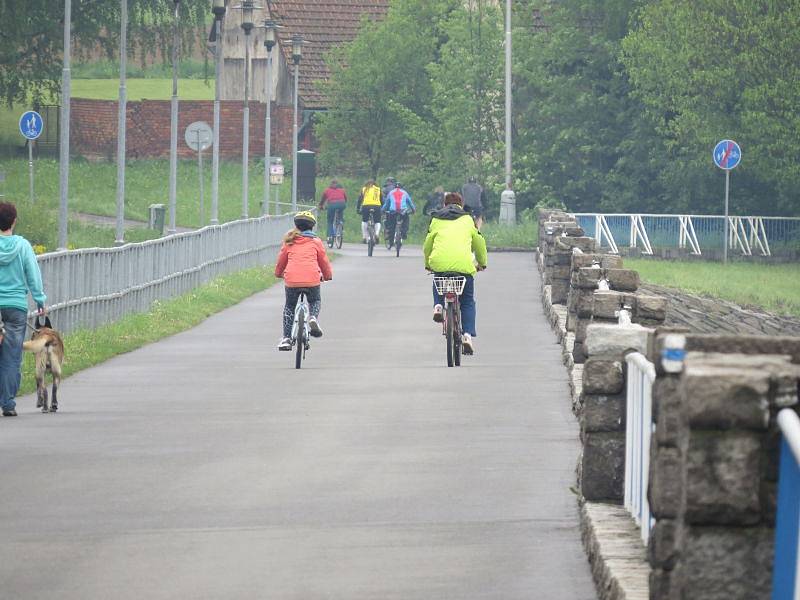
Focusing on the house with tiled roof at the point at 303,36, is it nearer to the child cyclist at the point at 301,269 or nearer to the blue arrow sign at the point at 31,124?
the blue arrow sign at the point at 31,124

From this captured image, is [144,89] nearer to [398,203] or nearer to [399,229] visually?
[399,229]

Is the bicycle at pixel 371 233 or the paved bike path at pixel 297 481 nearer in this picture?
the paved bike path at pixel 297 481

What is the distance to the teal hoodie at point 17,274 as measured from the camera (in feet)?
55.0

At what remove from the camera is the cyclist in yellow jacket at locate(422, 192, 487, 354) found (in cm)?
2216

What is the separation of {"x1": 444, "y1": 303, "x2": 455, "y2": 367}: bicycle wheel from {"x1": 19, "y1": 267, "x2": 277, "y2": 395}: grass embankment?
376 centimetres

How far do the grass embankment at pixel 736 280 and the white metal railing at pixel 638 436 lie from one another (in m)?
33.9

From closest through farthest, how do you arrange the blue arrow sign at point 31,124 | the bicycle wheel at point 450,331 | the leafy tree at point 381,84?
1. the bicycle wheel at point 450,331
2. the blue arrow sign at point 31,124
3. the leafy tree at point 381,84

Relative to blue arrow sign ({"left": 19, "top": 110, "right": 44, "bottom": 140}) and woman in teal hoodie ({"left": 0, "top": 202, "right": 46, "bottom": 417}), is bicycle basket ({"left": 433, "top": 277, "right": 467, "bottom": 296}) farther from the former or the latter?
blue arrow sign ({"left": 19, "top": 110, "right": 44, "bottom": 140})

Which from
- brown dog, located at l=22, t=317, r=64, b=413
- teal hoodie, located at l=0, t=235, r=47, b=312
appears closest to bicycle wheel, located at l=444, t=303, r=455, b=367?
brown dog, located at l=22, t=317, r=64, b=413

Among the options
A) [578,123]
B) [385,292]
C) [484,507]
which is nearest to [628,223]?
[578,123]

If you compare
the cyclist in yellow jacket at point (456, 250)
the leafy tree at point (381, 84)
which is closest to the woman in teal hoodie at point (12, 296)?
the cyclist in yellow jacket at point (456, 250)

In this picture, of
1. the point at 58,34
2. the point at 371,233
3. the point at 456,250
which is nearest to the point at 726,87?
the point at 371,233

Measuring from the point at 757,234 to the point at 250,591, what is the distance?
49754 mm

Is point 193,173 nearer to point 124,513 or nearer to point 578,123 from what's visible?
point 578,123
